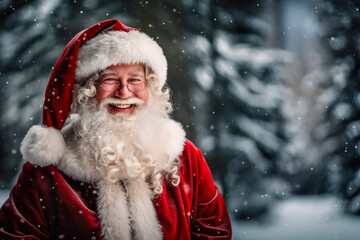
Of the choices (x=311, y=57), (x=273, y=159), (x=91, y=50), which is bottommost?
(x=91, y=50)

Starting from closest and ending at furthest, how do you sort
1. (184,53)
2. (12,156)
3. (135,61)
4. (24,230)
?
(24,230), (135,61), (12,156), (184,53)

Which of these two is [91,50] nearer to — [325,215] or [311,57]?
[311,57]

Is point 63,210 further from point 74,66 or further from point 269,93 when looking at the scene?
point 269,93

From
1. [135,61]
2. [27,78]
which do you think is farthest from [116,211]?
[27,78]

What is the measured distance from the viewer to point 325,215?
1867mm

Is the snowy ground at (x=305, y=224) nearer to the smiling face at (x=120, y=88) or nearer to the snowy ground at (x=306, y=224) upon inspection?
the snowy ground at (x=306, y=224)

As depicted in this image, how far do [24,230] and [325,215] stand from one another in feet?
5.51

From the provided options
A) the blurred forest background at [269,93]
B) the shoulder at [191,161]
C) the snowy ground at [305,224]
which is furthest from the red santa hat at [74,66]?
the snowy ground at [305,224]

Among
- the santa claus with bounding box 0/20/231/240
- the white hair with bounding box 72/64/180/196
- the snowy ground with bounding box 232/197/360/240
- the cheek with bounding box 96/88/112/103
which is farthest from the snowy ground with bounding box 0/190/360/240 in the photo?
the cheek with bounding box 96/88/112/103

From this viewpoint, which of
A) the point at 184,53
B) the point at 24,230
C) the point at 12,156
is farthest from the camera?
the point at 184,53

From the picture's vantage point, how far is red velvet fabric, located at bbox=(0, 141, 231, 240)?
3.60 ft

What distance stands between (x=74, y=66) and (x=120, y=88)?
19 cm

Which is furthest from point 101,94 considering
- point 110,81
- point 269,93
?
point 269,93

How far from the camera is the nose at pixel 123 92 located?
1184mm
